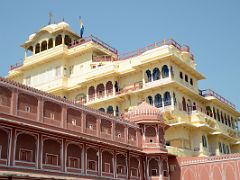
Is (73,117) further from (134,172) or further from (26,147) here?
(134,172)

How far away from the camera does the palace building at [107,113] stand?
20312 millimetres

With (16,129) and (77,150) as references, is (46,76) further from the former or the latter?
(16,129)

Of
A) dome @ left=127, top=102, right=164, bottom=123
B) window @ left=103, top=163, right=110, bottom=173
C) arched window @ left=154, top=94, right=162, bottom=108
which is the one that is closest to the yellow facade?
arched window @ left=154, top=94, right=162, bottom=108

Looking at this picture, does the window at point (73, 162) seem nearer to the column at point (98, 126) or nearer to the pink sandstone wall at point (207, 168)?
the column at point (98, 126)

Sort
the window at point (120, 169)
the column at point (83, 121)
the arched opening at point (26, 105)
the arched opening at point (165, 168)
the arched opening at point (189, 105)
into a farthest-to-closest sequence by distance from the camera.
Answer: the arched opening at point (189, 105) → the arched opening at point (165, 168) → the window at point (120, 169) → the column at point (83, 121) → the arched opening at point (26, 105)

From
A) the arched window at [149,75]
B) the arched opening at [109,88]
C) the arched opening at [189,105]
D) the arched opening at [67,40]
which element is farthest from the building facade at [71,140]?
the arched opening at [67,40]

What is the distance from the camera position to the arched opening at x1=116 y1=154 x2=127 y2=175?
2634cm

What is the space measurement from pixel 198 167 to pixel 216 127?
9860 mm

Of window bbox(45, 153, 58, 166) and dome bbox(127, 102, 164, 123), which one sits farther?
dome bbox(127, 102, 164, 123)

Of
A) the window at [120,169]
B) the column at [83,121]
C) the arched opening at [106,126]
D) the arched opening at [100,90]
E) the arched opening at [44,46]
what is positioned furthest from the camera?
the arched opening at [44,46]

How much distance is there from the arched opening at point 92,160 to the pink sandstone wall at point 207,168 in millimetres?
8347

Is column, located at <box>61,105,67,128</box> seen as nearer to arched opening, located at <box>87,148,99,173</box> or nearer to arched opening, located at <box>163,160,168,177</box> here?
arched opening, located at <box>87,148,99,173</box>

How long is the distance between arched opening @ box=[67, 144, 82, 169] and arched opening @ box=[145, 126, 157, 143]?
7.59 metres

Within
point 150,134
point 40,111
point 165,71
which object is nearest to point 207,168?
point 150,134
